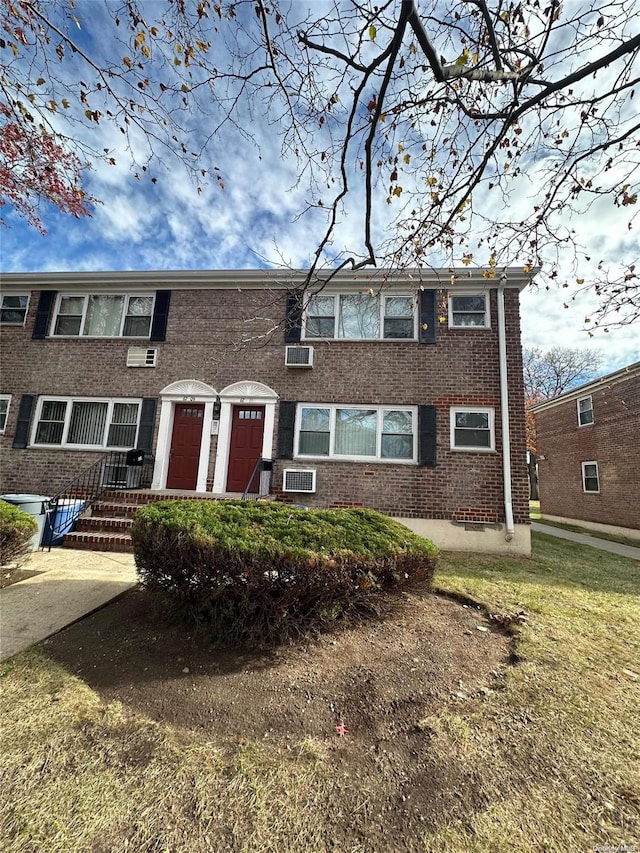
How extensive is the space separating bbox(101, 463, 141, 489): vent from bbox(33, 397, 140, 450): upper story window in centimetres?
60

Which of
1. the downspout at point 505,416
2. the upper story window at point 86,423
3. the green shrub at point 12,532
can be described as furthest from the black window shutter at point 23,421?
the downspout at point 505,416

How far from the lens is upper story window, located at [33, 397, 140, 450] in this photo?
30.6ft

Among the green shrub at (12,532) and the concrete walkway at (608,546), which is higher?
the green shrub at (12,532)

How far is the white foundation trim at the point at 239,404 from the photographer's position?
8.89 m

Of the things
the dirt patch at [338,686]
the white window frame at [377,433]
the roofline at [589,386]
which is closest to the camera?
the dirt patch at [338,686]

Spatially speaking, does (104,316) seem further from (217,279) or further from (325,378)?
(325,378)

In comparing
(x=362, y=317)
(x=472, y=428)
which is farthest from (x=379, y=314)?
(x=472, y=428)

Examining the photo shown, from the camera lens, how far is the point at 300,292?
4215mm

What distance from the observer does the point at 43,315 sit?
391 inches

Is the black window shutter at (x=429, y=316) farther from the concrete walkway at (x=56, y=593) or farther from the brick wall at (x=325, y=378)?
A: the concrete walkway at (x=56, y=593)

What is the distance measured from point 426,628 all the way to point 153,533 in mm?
2734

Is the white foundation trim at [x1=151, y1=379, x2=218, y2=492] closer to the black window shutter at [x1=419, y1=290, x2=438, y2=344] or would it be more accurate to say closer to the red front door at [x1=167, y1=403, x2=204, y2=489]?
the red front door at [x1=167, y1=403, x2=204, y2=489]

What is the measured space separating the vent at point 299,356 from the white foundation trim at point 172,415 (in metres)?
2.01

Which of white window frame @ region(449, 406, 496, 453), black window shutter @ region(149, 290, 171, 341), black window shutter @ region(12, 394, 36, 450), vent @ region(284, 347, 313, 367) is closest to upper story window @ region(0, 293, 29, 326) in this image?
black window shutter @ region(12, 394, 36, 450)
